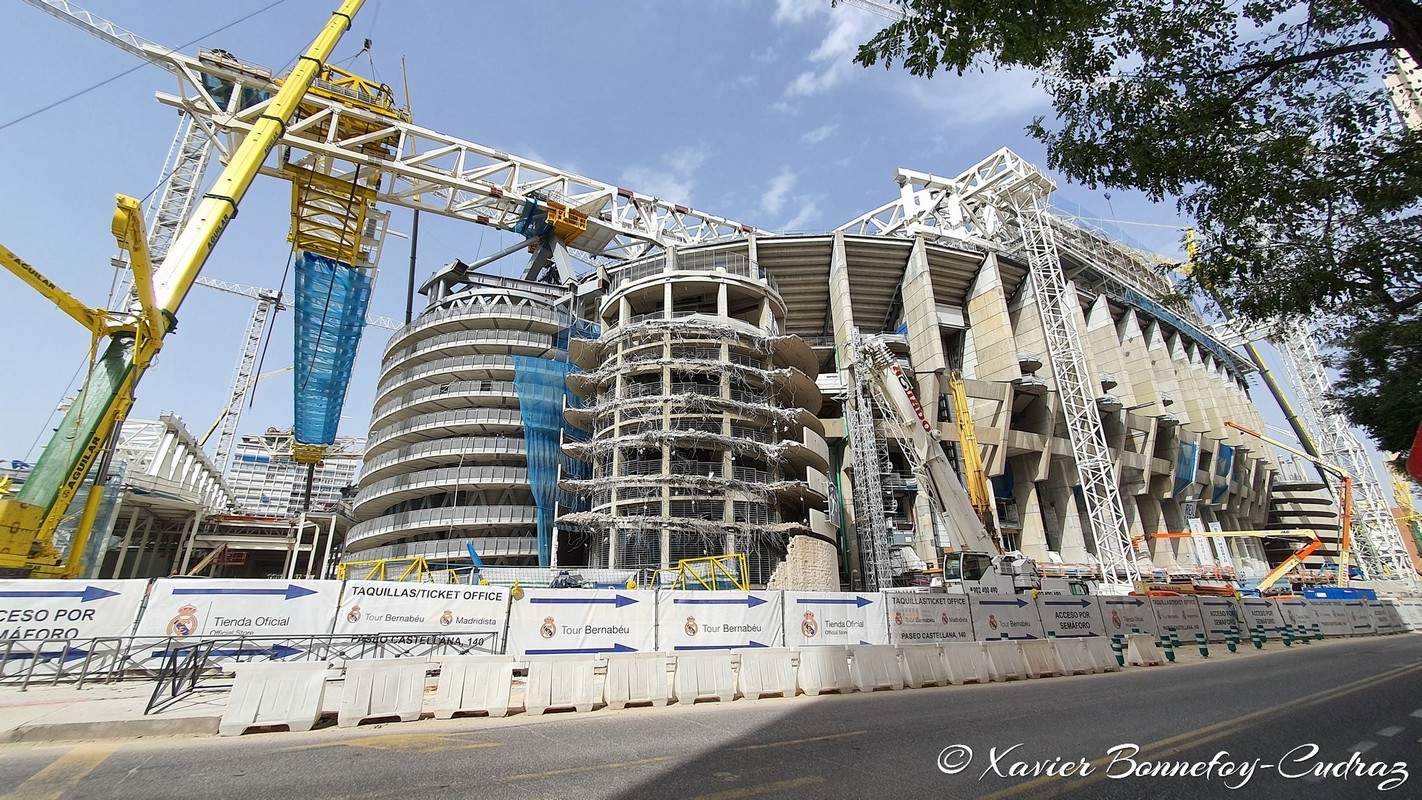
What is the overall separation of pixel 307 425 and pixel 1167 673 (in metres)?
53.5

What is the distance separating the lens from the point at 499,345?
1849 inches

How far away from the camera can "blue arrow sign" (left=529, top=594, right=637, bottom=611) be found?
15555 millimetres

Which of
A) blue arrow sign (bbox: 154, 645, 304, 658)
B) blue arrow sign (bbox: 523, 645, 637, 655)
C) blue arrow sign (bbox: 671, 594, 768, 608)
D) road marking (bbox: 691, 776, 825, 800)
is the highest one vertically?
blue arrow sign (bbox: 671, 594, 768, 608)

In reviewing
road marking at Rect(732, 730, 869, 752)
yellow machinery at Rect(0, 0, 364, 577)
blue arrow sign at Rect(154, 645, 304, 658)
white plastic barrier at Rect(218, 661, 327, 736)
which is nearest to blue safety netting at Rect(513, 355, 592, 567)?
yellow machinery at Rect(0, 0, 364, 577)

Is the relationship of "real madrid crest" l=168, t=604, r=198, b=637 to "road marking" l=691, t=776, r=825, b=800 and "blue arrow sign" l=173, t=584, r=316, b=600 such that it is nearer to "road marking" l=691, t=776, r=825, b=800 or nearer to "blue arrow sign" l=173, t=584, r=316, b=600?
"blue arrow sign" l=173, t=584, r=316, b=600

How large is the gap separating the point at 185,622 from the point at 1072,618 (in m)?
26.0

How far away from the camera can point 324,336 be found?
4344 centimetres

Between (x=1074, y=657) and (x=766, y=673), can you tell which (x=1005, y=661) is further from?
(x=766, y=673)

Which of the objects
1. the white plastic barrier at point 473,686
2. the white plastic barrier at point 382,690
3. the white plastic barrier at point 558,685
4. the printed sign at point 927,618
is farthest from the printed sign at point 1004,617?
the white plastic barrier at point 382,690

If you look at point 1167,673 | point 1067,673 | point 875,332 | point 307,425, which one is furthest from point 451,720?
point 875,332

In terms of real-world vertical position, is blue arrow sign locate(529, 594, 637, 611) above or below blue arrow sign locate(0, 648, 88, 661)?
above

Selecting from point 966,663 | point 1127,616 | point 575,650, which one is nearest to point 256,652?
point 575,650

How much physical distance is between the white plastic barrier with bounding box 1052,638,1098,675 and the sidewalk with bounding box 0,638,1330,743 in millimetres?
13169

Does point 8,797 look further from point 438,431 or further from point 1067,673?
point 438,431
